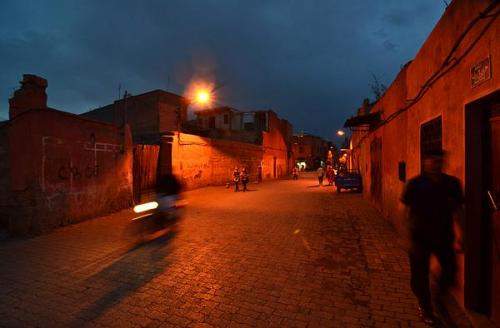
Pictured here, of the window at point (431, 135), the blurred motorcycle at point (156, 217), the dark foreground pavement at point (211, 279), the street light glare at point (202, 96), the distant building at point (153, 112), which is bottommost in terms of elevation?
the dark foreground pavement at point (211, 279)

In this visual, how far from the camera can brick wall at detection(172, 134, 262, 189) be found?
54.4 feet

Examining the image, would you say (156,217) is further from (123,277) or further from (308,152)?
(308,152)

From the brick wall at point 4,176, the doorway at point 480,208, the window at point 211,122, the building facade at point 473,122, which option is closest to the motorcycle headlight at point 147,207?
the brick wall at point 4,176

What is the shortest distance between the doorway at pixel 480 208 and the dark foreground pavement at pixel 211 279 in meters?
0.74

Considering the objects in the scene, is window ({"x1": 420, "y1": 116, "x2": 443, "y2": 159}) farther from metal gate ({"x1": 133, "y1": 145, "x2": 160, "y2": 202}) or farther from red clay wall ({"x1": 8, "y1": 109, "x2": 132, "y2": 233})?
metal gate ({"x1": 133, "y1": 145, "x2": 160, "y2": 202})

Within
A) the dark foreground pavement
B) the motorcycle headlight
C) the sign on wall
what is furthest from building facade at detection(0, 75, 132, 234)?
the sign on wall

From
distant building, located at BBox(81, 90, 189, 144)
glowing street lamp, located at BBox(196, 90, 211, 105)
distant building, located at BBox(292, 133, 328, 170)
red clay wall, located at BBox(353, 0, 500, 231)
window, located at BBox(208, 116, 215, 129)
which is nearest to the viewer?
red clay wall, located at BBox(353, 0, 500, 231)

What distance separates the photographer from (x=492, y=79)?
284 centimetres

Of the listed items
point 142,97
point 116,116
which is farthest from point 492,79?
point 116,116

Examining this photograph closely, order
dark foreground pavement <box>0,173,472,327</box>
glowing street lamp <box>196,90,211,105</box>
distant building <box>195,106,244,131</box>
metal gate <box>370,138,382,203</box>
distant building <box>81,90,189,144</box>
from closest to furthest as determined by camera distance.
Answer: dark foreground pavement <box>0,173,472,327</box>, metal gate <box>370,138,382,203</box>, glowing street lamp <box>196,90,211,105</box>, distant building <box>81,90,189,144</box>, distant building <box>195,106,244,131</box>

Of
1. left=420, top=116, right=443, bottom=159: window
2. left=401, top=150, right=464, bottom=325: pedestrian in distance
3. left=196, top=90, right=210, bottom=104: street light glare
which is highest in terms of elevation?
left=196, top=90, right=210, bottom=104: street light glare

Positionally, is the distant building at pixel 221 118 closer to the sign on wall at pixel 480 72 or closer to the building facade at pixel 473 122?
the building facade at pixel 473 122

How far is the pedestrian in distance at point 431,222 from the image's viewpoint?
3.18 meters

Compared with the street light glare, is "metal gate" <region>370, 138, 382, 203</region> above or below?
below
